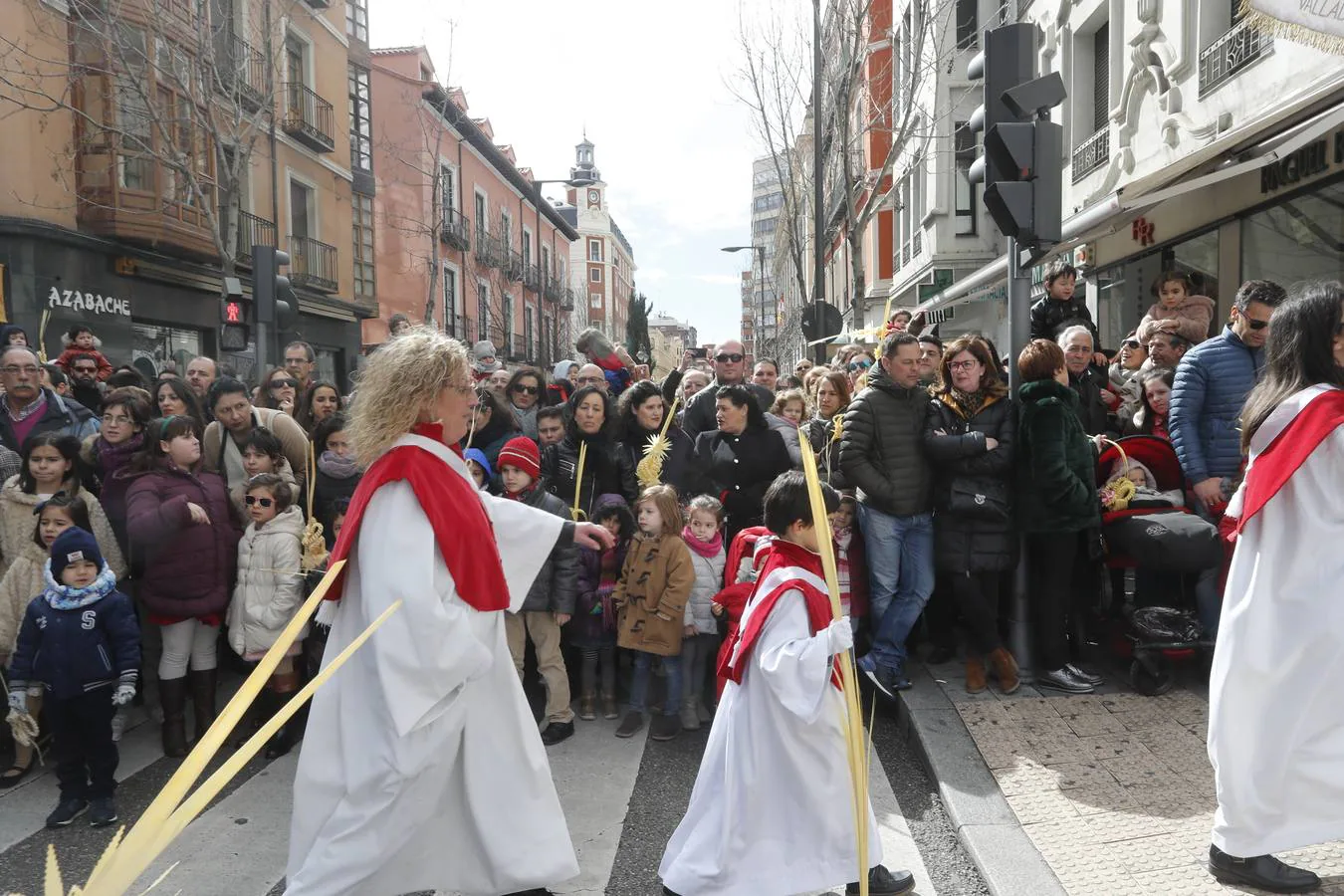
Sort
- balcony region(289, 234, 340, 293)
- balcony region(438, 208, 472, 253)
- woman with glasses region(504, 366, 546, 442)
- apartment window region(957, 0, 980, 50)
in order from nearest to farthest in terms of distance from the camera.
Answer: woman with glasses region(504, 366, 546, 442)
apartment window region(957, 0, 980, 50)
balcony region(289, 234, 340, 293)
balcony region(438, 208, 472, 253)

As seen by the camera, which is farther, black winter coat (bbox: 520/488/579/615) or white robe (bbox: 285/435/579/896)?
black winter coat (bbox: 520/488/579/615)

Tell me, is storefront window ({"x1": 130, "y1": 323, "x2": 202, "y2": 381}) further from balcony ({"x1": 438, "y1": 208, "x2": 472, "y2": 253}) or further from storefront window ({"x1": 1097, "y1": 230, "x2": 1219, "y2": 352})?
storefront window ({"x1": 1097, "y1": 230, "x2": 1219, "y2": 352})

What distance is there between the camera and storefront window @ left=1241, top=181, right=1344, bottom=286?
940cm

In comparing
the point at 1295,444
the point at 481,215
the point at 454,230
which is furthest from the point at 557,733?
the point at 481,215

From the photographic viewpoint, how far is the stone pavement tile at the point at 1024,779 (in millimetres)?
4084

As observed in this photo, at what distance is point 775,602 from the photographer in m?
3.34

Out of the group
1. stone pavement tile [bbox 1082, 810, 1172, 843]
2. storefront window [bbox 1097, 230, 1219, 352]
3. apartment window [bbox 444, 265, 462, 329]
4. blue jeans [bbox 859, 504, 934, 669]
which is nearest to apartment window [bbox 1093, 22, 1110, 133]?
storefront window [bbox 1097, 230, 1219, 352]

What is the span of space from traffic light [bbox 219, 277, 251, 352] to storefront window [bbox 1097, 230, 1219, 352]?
9444mm

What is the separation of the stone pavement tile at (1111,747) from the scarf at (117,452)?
5217 millimetres

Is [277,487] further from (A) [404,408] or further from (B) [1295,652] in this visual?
(B) [1295,652]

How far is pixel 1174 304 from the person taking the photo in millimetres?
6828

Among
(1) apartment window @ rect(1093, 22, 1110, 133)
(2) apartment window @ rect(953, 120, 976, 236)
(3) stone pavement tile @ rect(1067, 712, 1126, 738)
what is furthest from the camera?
(2) apartment window @ rect(953, 120, 976, 236)

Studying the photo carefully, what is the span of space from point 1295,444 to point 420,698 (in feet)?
9.35

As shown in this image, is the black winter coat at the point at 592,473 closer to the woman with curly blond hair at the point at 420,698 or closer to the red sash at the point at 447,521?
the woman with curly blond hair at the point at 420,698
